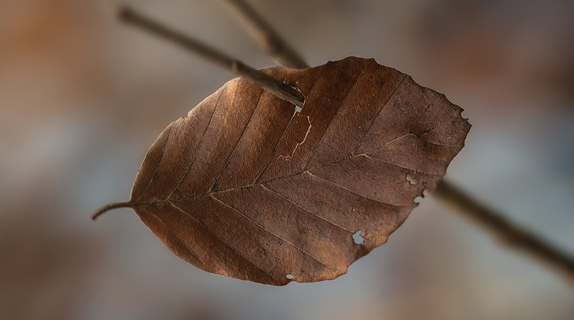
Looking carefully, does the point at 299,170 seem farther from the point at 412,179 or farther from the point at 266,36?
the point at 266,36

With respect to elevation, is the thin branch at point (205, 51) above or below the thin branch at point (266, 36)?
below

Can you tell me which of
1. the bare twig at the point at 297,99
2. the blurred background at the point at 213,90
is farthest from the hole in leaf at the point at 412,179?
the blurred background at the point at 213,90

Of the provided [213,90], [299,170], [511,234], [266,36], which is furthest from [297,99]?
[213,90]

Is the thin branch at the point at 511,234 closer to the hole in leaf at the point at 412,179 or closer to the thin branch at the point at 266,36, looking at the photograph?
the thin branch at the point at 266,36

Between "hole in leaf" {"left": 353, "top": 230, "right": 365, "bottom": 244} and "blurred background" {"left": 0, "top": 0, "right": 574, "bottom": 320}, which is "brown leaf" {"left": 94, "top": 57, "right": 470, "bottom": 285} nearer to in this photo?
"hole in leaf" {"left": 353, "top": 230, "right": 365, "bottom": 244}

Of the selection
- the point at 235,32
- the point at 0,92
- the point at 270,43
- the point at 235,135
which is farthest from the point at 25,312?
the point at 235,135

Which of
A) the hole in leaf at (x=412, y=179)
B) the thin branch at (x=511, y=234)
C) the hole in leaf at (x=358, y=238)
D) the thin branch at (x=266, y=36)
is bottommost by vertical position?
the hole in leaf at (x=358, y=238)

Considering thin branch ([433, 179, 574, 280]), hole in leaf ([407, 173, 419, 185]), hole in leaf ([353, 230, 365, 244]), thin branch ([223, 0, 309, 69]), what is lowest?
hole in leaf ([353, 230, 365, 244])

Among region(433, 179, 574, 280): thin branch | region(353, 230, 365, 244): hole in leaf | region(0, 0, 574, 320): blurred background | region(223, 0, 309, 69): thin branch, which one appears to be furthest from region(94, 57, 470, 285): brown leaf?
region(0, 0, 574, 320): blurred background
